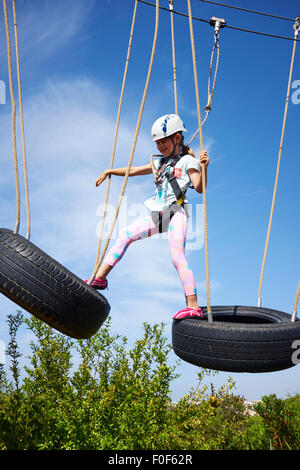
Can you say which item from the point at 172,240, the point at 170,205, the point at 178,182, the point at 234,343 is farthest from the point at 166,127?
the point at 234,343

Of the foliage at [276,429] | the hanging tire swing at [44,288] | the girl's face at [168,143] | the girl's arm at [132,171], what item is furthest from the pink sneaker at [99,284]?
the foliage at [276,429]

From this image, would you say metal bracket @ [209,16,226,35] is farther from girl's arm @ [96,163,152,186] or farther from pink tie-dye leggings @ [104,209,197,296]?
pink tie-dye leggings @ [104,209,197,296]

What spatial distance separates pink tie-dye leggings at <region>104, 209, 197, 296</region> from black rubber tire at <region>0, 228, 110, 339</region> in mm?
632

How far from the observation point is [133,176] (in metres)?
3.64

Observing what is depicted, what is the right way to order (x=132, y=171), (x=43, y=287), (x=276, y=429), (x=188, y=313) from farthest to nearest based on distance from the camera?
(x=276, y=429), (x=132, y=171), (x=188, y=313), (x=43, y=287)

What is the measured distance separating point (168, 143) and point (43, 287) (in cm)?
158

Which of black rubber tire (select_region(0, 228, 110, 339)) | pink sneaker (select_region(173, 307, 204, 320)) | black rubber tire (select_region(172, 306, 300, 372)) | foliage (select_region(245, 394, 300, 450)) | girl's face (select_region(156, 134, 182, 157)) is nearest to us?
black rubber tire (select_region(0, 228, 110, 339))

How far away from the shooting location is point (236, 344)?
2723 millimetres

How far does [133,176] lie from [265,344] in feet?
5.89

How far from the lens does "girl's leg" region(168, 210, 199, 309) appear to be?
120 inches

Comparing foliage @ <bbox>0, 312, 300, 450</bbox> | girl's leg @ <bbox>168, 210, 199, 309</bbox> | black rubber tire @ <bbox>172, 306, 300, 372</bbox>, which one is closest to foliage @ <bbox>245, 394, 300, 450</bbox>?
foliage @ <bbox>0, 312, 300, 450</bbox>

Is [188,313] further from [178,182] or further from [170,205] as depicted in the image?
[178,182]
